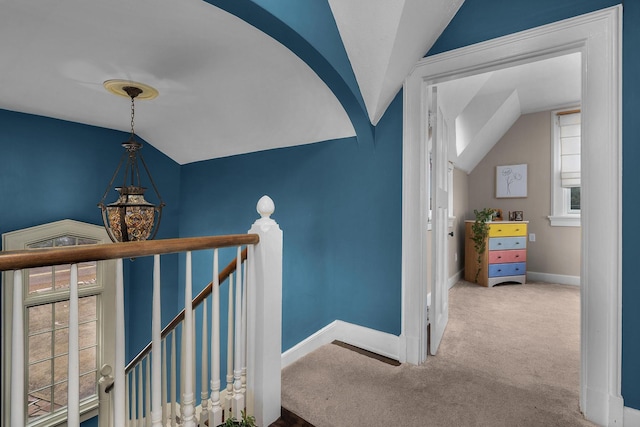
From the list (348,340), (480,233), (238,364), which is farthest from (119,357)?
(480,233)

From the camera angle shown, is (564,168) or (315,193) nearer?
(315,193)

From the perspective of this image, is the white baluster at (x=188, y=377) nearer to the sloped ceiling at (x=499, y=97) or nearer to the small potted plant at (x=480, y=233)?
the sloped ceiling at (x=499, y=97)

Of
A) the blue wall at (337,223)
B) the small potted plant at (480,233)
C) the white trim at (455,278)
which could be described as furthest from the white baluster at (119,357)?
the small potted plant at (480,233)

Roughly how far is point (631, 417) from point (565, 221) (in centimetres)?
367

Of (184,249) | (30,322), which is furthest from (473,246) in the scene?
(30,322)

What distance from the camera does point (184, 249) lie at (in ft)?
4.05

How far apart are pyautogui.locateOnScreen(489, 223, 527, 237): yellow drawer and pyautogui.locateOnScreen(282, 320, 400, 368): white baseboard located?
9.08 feet

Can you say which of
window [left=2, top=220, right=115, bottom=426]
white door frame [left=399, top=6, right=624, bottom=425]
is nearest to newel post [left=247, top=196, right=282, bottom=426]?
white door frame [left=399, top=6, right=624, bottom=425]

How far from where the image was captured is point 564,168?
4609 mm

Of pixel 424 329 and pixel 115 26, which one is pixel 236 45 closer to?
pixel 115 26

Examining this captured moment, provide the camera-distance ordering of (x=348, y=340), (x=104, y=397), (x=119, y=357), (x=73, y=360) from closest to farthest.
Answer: (x=73, y=360) → (x=119, y=357) → (x=104, y=397) → (x=348, y=340)

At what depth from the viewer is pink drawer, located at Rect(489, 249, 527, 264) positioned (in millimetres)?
4395

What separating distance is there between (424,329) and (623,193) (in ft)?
4.24

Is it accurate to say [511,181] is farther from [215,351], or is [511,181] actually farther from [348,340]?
[215,351]
